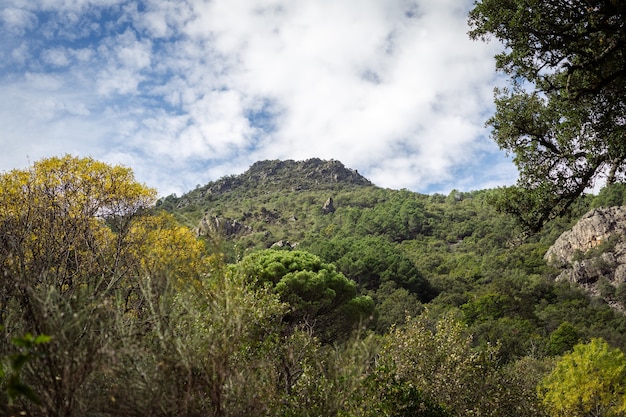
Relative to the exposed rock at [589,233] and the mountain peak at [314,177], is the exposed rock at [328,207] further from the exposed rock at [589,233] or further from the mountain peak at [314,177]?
the exposed rock at [589,233]

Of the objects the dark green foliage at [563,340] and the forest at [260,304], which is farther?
the dark green foliage at [563,340]

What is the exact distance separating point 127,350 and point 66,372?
0.54m

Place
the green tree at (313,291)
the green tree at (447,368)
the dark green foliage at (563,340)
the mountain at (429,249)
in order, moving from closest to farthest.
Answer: the green tree at (447,368), the green tree at (313,291), the dark green foliage at (563,340), the mountain at (429,249)

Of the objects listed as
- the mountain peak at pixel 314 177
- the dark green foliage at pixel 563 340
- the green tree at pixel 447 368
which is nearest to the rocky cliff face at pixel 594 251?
the dark green foliage at pixel 563 340

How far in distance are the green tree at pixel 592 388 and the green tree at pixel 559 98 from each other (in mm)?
17223

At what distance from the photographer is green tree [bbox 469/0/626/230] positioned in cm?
881

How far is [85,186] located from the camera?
1592 centimetres

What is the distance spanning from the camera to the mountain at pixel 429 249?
51.8 metres

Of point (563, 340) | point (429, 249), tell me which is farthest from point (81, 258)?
point (429, 249)

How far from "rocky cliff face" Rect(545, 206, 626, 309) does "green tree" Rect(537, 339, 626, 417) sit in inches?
2432

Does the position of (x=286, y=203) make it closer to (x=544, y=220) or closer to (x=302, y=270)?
(x=302, y=270)

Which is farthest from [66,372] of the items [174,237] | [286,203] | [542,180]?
[286,203]

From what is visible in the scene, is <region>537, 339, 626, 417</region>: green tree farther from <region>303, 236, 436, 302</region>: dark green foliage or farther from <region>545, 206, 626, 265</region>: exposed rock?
<region>545, 206, 626, 265</region>: exposed rock

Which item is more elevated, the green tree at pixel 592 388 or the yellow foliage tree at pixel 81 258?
the yellow foliage tree at pixel 81 258
